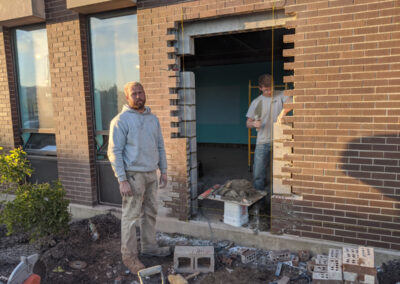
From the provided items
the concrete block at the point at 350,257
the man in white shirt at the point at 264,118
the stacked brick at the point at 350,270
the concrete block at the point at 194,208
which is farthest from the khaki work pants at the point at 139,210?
the concrete block at the point at 350,257

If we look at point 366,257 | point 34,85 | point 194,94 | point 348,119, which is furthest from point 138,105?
point 34,85

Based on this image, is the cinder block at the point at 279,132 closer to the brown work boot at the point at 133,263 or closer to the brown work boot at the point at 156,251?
the brown work boot at the point at 156,251

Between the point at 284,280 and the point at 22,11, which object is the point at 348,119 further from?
the point at 22,11

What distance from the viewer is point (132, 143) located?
12.1 ft

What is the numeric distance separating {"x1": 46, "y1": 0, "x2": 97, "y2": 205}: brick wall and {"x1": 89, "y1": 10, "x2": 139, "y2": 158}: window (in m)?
0.17

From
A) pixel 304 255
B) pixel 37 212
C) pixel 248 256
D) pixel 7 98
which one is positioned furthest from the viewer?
pixel 7 98

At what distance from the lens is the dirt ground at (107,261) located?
3.68 meters

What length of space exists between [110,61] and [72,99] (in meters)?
0.92

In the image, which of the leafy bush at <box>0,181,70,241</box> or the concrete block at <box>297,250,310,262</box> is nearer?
the concrete block at <box>297,250,310,262</box>

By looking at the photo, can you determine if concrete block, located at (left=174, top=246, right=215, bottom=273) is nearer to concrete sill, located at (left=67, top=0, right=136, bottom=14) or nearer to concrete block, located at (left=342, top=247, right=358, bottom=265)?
concrete block, located at (left=342, top=247, right=358, bottom=265)

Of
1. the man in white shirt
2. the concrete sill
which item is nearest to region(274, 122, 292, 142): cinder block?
the man in white shirt

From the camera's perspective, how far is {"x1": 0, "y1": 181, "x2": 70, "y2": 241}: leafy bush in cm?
435

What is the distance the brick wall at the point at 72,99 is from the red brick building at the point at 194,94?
0.7 inches

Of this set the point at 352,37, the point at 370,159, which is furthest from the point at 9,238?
the point at 352,37
